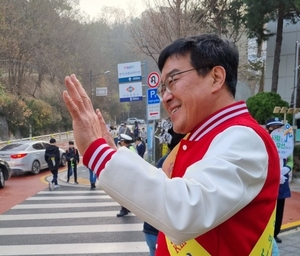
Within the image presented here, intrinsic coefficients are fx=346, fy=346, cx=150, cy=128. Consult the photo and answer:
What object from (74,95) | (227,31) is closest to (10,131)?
(227,31)

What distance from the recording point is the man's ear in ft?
4.27

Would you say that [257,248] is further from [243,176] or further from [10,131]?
[10,131]

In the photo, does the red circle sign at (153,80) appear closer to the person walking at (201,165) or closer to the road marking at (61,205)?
the road marking at (61,205)

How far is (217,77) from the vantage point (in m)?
1.31

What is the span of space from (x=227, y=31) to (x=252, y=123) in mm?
16624

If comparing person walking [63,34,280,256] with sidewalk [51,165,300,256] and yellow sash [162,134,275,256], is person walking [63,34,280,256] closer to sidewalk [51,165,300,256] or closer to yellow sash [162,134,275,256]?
yellow sash [162,134,275,256]

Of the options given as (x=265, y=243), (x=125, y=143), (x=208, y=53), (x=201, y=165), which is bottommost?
(x=125, y=143)

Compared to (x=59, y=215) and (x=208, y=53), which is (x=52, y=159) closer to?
(x=59, y=215)

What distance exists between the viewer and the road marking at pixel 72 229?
614 cm

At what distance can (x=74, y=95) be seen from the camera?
1315mm

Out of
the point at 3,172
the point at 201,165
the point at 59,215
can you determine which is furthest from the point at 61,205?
the point at 201,165

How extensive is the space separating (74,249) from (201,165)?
15.3ft

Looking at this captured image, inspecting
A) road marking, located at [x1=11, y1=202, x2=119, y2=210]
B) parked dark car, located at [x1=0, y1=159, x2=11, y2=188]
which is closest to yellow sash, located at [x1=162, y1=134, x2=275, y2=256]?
road marking, located at [x1=11, y1=202, x2=119, y2=210]

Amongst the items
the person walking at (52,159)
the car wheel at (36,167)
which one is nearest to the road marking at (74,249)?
the person walking at (52,159)
